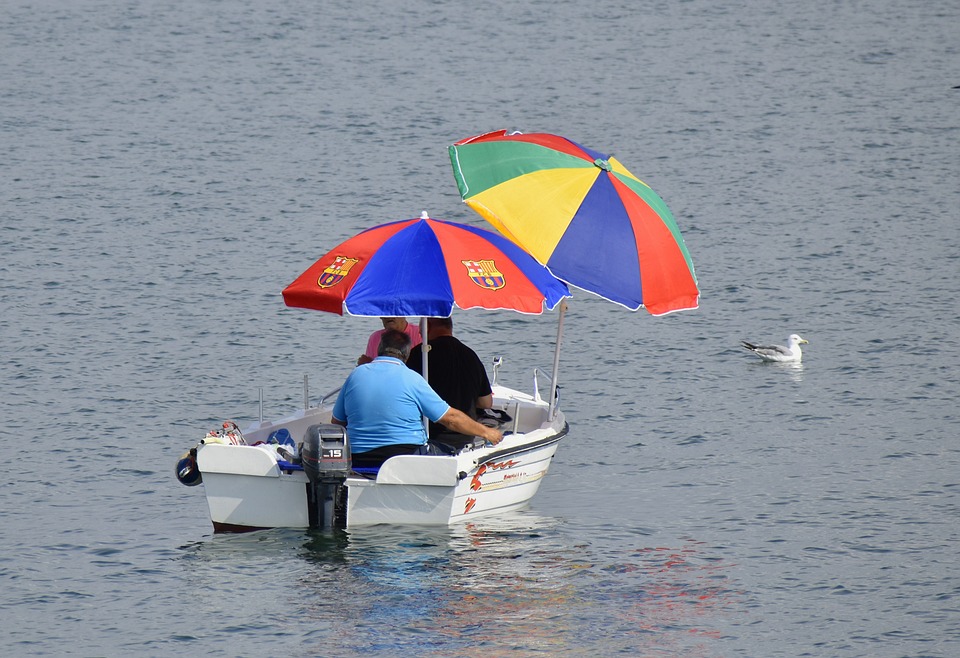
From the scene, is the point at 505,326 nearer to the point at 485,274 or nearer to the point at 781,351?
the point at 781,351

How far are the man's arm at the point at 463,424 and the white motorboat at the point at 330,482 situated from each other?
183 mm

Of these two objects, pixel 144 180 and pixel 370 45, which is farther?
pixel 370 45

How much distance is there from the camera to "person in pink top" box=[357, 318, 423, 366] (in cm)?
1279

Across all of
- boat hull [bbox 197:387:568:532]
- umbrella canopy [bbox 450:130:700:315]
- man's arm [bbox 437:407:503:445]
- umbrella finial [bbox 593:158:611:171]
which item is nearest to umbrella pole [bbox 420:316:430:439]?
man's arm [bbox 437:407:503:445]

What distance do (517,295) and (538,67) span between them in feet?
91.7

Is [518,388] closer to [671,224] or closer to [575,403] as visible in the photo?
[575,403]

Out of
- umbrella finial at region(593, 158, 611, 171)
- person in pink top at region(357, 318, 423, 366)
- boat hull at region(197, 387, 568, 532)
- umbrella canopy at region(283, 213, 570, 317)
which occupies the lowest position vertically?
boat hull at region(197, 387, 568, 532)

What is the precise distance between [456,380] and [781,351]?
759cm

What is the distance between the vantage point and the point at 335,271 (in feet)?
40.6

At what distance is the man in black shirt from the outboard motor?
1332 millimetres

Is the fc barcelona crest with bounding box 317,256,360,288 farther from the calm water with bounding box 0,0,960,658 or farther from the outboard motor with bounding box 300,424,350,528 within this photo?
the calm water with bounding box 0,0,960,658

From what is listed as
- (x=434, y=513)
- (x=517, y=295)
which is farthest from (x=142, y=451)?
(x=517, y=295)

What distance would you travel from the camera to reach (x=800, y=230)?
1030 inches

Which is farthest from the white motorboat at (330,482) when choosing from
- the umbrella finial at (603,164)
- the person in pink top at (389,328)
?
the umbrella finial at (603,164)
